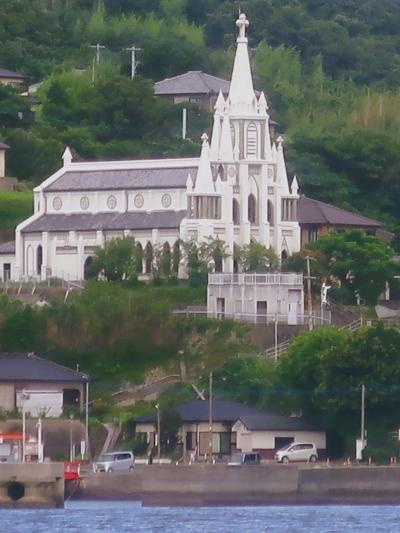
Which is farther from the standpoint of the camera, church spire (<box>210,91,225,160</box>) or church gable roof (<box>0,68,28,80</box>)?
church gable roof (<box>0,68,28,80</box>)

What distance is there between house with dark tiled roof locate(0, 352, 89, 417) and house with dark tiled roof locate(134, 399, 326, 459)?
135 inches

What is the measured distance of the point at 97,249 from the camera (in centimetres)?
11319

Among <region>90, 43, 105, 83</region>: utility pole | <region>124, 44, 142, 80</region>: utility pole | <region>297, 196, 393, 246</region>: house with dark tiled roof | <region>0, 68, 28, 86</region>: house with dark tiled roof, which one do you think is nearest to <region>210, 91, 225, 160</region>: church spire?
<region>297, 196, 393, 246</region>: house with dark tiled roof

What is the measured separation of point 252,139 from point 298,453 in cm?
2175

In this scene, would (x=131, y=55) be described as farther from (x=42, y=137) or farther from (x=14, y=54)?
(x=42, y=137)

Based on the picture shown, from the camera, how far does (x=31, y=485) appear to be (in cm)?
8825

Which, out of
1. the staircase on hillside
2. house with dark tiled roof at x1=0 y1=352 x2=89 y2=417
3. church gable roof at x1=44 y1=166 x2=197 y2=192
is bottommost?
house with dark tiled roof at x1=0 y1=352 x2=89 y2=417

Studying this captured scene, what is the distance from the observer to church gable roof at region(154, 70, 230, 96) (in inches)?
5315

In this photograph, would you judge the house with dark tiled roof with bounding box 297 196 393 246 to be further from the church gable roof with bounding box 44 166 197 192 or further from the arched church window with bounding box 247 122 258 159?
the church gable roof with bounding box 44 166 197 192

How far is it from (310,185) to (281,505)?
38.2 meters

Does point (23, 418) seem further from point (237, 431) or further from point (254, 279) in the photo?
point (254, 279)

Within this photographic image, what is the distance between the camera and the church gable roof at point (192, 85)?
5315 inches

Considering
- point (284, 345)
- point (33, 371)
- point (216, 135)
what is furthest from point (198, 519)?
point (216, 135)

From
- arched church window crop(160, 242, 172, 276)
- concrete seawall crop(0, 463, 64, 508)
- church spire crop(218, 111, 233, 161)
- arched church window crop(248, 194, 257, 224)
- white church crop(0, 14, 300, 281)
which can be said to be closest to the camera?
concrete seawall crop(0, 463, 64, 508)
